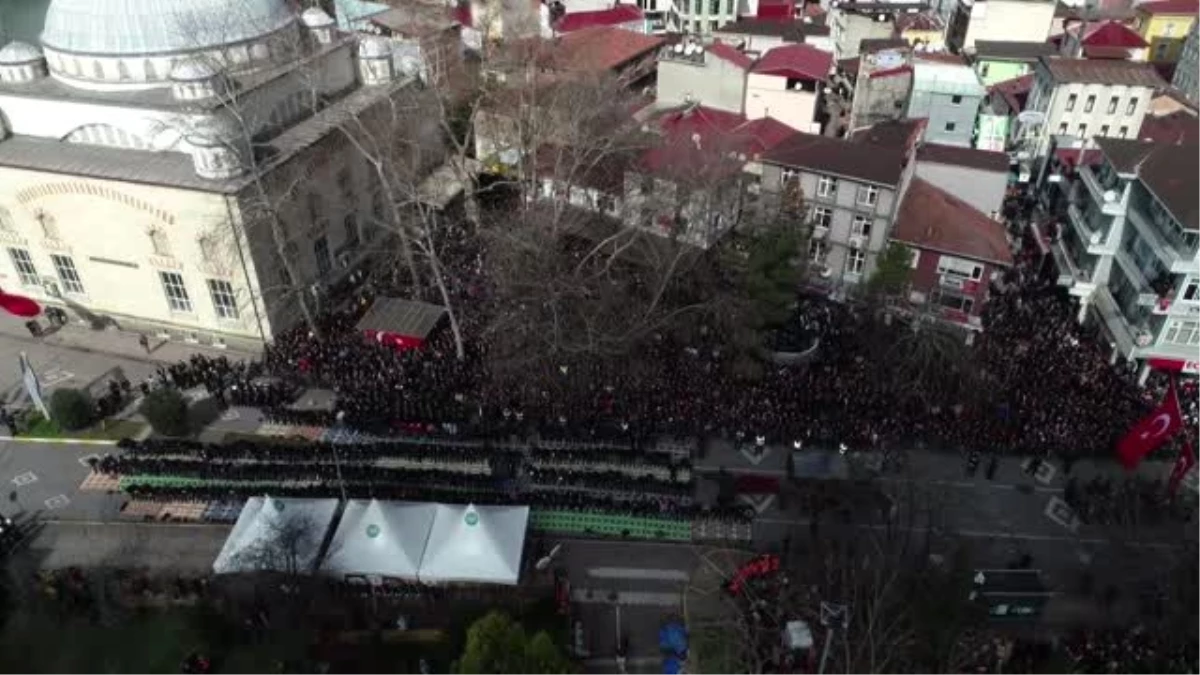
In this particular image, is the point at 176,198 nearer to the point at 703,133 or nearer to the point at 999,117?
the point at 703,133

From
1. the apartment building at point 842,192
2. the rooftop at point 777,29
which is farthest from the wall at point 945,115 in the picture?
the rooftop at point 777,29

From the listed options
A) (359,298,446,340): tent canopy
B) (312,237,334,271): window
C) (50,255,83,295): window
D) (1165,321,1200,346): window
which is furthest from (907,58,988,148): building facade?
(50,255,83,295): window

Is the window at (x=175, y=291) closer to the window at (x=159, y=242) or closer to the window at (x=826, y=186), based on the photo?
the window at (x=159, y=242)

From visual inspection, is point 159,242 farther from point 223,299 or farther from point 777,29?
point 777,29

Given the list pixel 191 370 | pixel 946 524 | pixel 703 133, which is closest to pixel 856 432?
pixel 946 524

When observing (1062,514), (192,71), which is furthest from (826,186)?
(192,71)

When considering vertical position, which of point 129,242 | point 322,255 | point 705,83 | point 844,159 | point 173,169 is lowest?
point 322,255

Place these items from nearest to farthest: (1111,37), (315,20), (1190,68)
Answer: (315,20)
(1111,37)
(1190,68)
